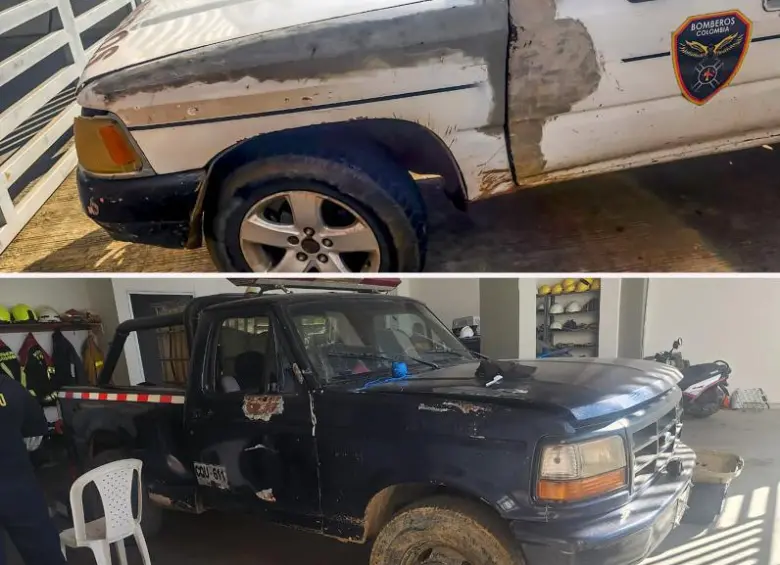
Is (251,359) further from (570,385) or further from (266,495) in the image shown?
(570,385)

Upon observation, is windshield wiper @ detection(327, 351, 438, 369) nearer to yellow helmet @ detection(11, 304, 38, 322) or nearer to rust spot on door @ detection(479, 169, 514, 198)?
rust spot on door @ detection(479, 169, 514, 198)

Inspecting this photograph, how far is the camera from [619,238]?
7.52ft

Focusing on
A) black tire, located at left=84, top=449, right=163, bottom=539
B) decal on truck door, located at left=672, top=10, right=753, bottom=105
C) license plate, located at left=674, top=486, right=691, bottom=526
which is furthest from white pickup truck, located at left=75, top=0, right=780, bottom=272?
license plate, located at left=674, top=486, right=691, bottom=526

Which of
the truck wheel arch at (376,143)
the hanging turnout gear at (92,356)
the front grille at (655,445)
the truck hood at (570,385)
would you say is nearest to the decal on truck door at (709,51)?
the truck wheel arch at (376,143)

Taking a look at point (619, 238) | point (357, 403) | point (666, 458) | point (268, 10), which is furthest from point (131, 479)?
point (619, 238)

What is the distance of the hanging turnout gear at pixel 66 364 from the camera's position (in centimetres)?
191

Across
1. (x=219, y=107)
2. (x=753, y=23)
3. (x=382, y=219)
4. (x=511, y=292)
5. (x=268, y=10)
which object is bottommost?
(x=511, y=292)

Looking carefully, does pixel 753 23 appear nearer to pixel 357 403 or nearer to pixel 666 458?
pixel 666 458

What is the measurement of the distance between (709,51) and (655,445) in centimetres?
113

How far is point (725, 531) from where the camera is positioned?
6.02 ft

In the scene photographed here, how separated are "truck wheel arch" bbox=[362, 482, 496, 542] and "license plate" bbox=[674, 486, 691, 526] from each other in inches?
22.9

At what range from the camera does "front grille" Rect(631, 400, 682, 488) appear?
1.60 metres

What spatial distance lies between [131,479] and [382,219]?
116cm

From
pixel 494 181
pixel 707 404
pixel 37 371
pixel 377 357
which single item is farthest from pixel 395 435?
pixel 37 371
